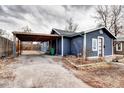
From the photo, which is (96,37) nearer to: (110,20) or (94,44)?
(94,44)

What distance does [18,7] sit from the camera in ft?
23.9

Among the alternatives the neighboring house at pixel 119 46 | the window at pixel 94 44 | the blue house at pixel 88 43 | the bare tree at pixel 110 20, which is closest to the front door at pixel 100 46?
the blue house at pixel 88 43

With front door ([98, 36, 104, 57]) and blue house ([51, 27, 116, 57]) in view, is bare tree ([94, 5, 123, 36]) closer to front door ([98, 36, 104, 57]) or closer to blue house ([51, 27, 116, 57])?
blue house ([51, 27, 116, 57])

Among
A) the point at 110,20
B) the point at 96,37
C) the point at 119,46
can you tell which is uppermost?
the point at 110,20

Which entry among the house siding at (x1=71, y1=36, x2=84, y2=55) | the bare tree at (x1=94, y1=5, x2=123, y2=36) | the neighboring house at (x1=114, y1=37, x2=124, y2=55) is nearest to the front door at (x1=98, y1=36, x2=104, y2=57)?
the house siding at (x1=71, y1=36, x2=84, y2=55)

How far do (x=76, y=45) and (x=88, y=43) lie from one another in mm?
1196

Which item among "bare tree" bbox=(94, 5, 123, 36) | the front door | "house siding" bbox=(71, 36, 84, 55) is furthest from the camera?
"bare tree" bbox=(94, 5, 123, 36)

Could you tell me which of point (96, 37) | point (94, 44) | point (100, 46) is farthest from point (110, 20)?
point (94, 44)

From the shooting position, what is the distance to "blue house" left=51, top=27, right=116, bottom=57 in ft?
34.4

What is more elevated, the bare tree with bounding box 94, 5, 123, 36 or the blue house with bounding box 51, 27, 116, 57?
the bare tree with bounding box 94, 5, 123, 36

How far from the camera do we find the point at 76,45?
11367 millimetres
